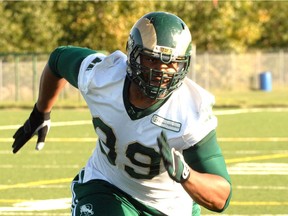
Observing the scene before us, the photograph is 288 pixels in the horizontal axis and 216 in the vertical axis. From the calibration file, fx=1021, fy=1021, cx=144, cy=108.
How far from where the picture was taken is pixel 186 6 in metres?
40.0

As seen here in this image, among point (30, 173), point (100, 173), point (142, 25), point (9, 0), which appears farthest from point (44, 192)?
point (9, 0)

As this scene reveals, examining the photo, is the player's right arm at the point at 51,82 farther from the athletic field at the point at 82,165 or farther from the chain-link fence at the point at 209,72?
the chain-link fence at the point at 209,72

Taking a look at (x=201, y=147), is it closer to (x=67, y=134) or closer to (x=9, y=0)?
(x=67, y=134)

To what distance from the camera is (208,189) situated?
15.4 feet

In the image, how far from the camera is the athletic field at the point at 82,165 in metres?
9.56

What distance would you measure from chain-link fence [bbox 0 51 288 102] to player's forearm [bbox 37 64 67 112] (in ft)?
66.8

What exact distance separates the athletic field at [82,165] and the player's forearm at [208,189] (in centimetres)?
425

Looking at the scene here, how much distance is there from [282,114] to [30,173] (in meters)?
10.9

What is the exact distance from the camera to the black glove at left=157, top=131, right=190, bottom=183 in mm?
4359

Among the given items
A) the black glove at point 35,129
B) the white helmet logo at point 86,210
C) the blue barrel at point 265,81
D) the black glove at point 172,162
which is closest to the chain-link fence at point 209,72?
the blue barrel at point 265,81

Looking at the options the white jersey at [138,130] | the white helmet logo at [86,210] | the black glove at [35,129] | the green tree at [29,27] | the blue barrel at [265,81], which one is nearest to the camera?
the white jersey at [138,130]

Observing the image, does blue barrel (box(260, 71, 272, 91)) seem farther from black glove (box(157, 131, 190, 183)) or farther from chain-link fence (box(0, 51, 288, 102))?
black glove (box(157, 131, 190, 183))

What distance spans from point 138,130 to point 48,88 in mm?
1210

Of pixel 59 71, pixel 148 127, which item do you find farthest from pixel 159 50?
pixel 59 71
